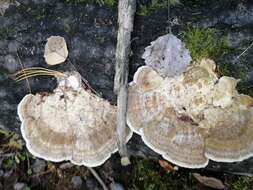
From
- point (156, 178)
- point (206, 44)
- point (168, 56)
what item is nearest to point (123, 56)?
point (168, 56)

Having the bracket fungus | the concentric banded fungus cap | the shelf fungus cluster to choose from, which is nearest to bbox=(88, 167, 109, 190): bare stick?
the concentric banded fungus cap

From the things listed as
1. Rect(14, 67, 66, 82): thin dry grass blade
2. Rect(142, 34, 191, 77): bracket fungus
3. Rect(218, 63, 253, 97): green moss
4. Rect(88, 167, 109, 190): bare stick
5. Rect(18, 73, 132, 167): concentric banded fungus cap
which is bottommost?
Rect(88, 167, 109, 190): bare stick

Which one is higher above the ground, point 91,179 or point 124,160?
point 124,160

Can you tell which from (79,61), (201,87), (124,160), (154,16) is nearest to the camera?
(201,87)

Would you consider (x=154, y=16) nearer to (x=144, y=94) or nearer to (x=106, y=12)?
(x=106, y=12)

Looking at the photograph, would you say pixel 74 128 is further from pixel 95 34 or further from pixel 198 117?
pixel 198 117

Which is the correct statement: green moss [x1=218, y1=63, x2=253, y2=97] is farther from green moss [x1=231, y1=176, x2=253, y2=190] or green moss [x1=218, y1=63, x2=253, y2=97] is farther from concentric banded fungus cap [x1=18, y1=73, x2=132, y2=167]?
green moss [x1=231, y1=176, x2=253, y2=190]

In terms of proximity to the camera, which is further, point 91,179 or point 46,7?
point 91,179

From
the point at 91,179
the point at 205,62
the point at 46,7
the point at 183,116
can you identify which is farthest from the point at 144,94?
the point at 91,179
